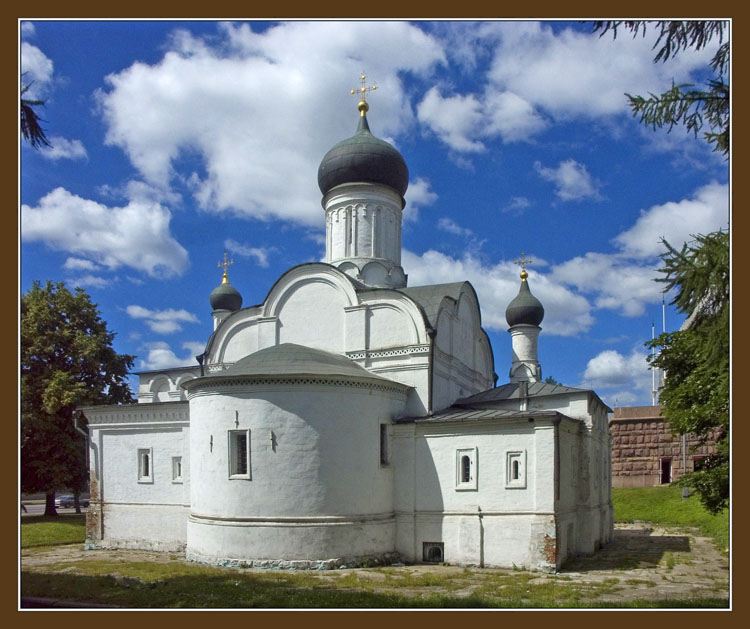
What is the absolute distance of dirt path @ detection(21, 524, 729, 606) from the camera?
42.8 ft

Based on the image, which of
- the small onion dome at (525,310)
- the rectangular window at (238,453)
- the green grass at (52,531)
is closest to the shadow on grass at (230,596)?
the rectangular window at (238,453)

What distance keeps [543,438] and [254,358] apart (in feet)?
23.9

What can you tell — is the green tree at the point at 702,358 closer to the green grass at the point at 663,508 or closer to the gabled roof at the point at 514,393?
the gabled roof at the point at 514,393

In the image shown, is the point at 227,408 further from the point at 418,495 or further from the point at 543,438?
the point at 543,438

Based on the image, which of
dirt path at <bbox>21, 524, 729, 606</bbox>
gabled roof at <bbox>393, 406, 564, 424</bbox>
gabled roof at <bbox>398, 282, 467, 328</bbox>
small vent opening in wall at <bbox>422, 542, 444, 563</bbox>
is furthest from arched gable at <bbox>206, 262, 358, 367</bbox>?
dirt path at <bbox>21, 524, 729, 606</bbox>

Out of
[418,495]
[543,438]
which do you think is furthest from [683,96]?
[418,495]

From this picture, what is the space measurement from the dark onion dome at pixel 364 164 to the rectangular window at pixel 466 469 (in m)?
9.82

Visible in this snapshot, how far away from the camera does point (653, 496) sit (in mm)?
30938

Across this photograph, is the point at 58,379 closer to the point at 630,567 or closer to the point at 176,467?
the point at 176,467

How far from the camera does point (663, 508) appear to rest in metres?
29.1

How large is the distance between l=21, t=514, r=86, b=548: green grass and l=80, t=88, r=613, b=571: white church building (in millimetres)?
2599

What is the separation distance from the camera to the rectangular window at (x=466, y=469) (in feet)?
55.1

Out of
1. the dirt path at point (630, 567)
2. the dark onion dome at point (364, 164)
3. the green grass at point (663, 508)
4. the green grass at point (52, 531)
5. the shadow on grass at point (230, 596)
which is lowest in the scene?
the green grass at point (663, 508)

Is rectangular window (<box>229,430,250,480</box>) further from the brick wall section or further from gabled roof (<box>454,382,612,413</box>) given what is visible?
the brick wall section
